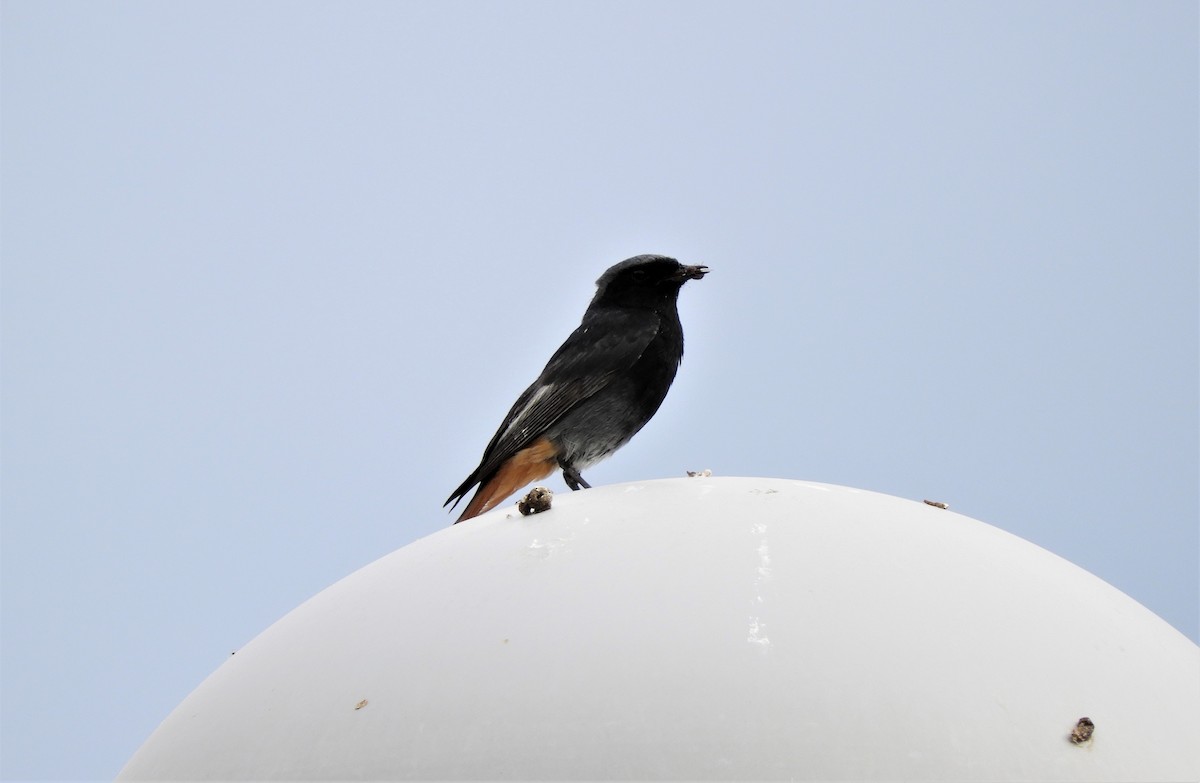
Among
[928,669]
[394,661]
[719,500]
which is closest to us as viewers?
[928,669]

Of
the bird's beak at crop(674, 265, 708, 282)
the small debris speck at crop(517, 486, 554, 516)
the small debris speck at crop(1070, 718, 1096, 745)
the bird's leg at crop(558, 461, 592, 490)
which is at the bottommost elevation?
the small debris speck at crop(1070, 718, 1096, 745)

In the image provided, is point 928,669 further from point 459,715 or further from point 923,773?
point 459,715

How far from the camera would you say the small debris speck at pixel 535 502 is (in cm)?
287

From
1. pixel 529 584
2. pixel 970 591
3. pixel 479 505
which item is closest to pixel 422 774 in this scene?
pixel 529 584

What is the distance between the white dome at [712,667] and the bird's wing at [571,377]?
2374 mm

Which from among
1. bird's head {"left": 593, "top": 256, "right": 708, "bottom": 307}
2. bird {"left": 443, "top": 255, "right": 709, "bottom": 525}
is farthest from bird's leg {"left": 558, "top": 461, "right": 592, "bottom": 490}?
bird's head {"left": 593, "top": 256, "right": 708, "bottom": 307}

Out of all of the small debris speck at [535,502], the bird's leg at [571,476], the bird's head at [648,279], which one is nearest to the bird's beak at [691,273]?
the bird's head at [648,279]

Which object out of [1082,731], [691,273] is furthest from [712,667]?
[691,273]

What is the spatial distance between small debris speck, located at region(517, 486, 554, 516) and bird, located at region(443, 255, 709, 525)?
2.19 meters

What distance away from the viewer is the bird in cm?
513

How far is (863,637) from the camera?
2.15 m

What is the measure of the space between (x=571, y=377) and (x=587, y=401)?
15 cm

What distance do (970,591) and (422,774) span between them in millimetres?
1223

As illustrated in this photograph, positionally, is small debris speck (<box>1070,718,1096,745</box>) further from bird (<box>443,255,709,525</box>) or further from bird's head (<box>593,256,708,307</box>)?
bird's head (<box>593,256,708,307</box>)
